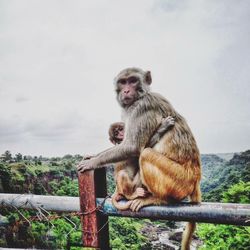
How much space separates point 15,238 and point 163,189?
26799 millimetres

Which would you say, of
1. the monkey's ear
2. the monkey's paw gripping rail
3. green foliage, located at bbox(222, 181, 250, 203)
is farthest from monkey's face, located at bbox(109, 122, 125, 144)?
green foliage, located at bbox(222, 181, 250, 203)

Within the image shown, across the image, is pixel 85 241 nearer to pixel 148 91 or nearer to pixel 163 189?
pixel 163 189

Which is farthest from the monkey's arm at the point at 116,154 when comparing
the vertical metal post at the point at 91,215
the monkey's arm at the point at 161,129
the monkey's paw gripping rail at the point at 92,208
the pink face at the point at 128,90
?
the vertical metal post at the point at 91,215

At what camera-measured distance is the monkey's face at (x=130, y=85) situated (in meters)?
3.12

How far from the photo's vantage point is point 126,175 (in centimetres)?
265

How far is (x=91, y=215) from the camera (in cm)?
204

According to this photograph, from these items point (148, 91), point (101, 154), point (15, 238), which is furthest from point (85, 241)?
point (15, 238)

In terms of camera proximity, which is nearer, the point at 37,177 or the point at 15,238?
the point at 15,238

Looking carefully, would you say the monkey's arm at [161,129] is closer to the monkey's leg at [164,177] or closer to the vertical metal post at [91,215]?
the monkey's leg at [164,177]

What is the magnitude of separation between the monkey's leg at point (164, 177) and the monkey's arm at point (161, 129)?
22 cm

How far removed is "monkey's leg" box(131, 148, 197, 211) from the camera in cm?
253

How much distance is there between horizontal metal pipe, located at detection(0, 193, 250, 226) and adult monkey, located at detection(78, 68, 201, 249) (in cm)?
22

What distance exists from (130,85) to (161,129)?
0.55 meters

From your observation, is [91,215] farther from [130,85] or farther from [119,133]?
[130,85]
